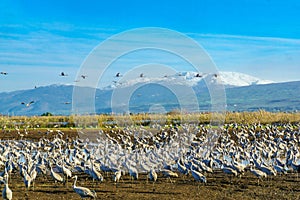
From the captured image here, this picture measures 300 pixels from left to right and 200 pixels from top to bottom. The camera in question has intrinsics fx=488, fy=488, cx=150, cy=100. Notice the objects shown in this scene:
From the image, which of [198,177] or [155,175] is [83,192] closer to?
[155,175]

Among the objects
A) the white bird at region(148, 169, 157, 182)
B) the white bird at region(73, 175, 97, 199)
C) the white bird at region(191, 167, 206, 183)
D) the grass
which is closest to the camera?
the white bird at region(73, 175, 97, 199)

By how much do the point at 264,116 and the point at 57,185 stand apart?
113 ft

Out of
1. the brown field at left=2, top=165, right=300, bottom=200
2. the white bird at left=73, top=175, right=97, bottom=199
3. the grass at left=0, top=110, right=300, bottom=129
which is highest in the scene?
the grass at left=0, top=110, right=300, bottom=129

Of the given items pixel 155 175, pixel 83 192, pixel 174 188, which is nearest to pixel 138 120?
pixel 155 175

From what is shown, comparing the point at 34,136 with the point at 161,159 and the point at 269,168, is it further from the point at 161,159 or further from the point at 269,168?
the point at 269,168

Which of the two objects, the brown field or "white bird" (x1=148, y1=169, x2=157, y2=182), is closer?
the brown field

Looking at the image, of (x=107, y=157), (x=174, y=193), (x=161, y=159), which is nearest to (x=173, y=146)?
(x=161, y=159)

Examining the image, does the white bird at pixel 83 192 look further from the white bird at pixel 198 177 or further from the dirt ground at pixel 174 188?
the white bird at pixel 198 177

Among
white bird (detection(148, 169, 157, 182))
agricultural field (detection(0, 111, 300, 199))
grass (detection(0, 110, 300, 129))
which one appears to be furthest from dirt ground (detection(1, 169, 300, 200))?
grass (detection(0, 110, 300, 129))

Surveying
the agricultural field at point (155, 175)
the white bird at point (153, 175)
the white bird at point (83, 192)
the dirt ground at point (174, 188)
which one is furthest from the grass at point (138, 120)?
the white bird at point (83, 192)

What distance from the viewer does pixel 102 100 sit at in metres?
195

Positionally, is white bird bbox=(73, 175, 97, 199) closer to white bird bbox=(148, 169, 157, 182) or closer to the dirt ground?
the dirt ground

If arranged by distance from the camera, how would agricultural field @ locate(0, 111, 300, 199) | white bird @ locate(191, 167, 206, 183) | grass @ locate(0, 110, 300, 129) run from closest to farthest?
agricultural field @ locate(0, 111, 300, 199) < white bird @ locate(191, 167, 206, 183) < grass @ locate(0, 110, 300, 129)

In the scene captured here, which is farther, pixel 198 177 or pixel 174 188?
pixel 198 177
